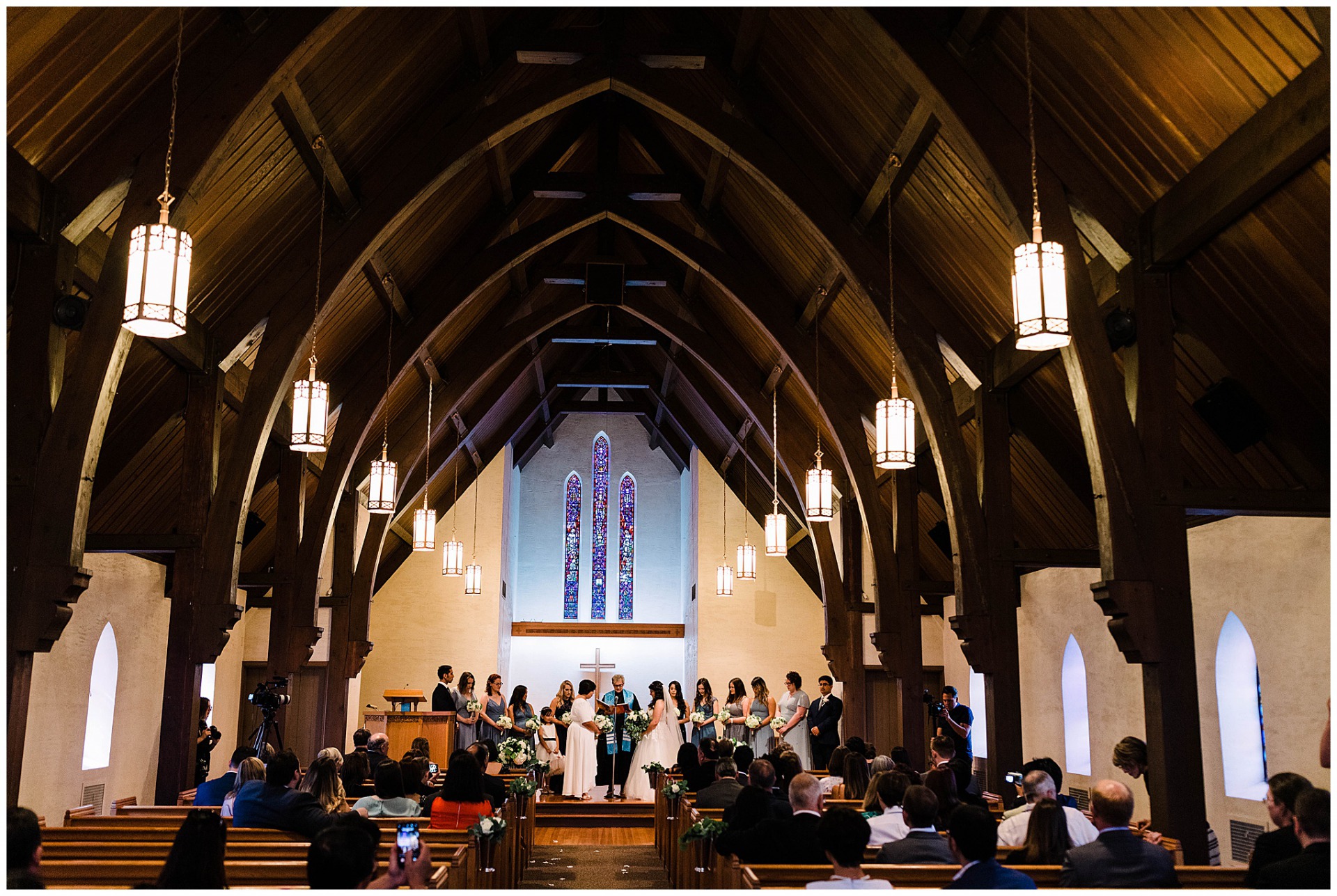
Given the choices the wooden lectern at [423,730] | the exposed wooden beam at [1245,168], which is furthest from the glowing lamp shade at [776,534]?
the exposed wooden beam at [1245,168]

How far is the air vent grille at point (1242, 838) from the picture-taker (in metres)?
8.73

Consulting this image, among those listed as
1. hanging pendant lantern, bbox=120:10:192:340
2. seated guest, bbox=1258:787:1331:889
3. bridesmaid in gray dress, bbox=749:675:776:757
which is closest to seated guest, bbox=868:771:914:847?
seated guest, bbox=1258:787:1331:889

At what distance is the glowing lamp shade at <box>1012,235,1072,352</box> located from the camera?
5.24 meters

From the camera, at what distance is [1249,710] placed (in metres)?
9.29

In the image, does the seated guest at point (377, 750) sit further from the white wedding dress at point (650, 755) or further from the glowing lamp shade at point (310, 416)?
the white wedding dress at point (650, 755)

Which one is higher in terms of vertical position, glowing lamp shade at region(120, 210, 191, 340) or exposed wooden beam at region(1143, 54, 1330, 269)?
exposed wooden beam at region(1143, 54, 1330, 269)

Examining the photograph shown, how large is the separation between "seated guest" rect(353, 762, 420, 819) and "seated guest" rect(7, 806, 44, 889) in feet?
10.6

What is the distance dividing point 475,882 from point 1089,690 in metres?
8.20

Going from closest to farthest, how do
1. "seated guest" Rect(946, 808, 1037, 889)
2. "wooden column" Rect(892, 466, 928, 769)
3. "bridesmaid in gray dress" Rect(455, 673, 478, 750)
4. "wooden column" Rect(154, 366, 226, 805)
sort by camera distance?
1. "seated guest" Rect(946, 808, 1037, 889)
2. "wooden column" Rect(154, 366, 226, 805)
3. "wooden column" Rect(892, 466, 928, 769)
4. "bridesmaid in gray dress" Rect(455, 673, 478, 750)

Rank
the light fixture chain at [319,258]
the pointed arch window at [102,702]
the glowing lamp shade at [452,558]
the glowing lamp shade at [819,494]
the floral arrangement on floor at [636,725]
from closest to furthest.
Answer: the light fixture chain at [319,258]
the glowing lamp shade at [819,494]
the pointed arch window at [102,702]
the floral arrangement on floor at [636,725]
the glowing lamp shade at [452,558]

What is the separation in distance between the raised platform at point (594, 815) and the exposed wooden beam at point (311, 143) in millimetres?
7802

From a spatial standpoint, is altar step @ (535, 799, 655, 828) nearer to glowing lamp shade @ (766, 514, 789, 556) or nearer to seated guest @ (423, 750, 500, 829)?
glowing lamp shade @ (766, 514, 789, 556)

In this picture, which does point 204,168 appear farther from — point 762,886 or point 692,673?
point 692,673

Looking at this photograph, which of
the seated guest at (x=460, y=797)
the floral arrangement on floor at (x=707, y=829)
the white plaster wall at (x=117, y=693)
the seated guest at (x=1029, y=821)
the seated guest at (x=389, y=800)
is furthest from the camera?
the white plaster wall at (x=117, y=693)
